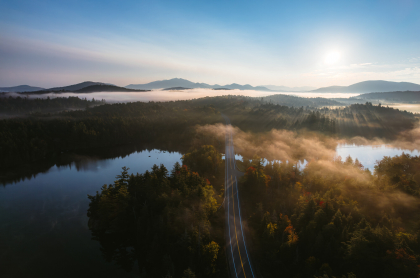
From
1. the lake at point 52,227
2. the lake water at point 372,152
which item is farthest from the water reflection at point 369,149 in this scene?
the lake at point 52,227

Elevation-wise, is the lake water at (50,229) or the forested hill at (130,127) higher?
the forested hill at (130,127)

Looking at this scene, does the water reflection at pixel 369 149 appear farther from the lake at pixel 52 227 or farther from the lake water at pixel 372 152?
the lake at pixel 52 227

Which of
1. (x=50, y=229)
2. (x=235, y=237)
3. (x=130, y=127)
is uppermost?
(x=130, y=127)

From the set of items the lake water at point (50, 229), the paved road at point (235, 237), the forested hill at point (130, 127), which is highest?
the forested hill at point (130, 127)

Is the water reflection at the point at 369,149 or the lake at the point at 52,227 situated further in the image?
the water reflection at the point at 369,149

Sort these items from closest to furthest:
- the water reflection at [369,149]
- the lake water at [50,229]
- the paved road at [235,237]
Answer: the paved road at [235,237] < the lake water at [50,229] < the water reflection at [369,149]

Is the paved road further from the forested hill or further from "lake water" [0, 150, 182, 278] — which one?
the forested hill

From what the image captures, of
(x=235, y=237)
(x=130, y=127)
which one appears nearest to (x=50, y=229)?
(x=235, y=237)

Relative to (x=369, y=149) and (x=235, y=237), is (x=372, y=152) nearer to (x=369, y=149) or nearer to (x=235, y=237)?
(x=369, y=149)

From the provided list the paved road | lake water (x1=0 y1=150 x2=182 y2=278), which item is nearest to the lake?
lake water (x1=0 y1=150 x2=182 y2=278)
